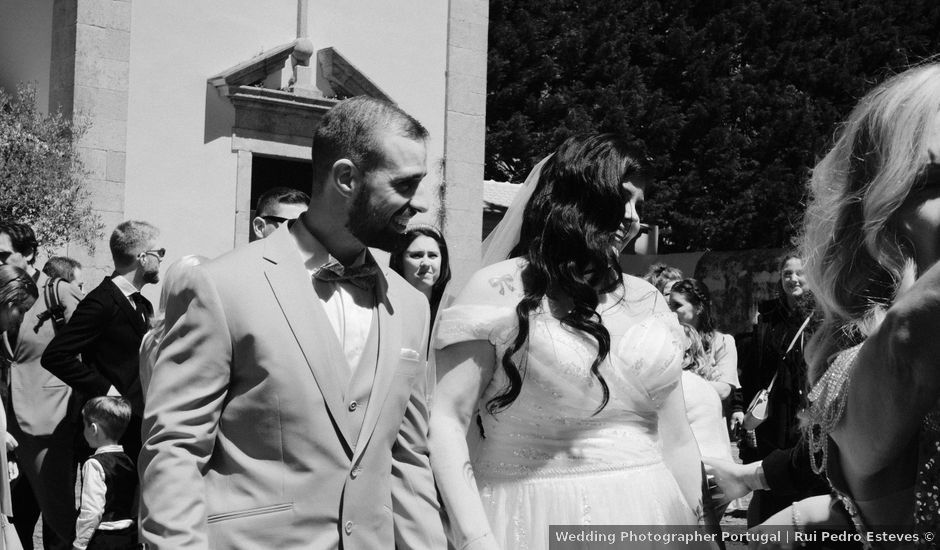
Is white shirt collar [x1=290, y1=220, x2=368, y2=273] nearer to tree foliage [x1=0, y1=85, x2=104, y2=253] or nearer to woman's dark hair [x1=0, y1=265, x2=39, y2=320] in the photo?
woman's dark hair [x1=0, y1=265, x2=39, y2=320]

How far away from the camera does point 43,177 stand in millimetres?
11203

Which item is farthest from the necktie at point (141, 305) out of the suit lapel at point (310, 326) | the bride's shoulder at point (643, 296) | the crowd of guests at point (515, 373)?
the suit lapel at point (310, 326)

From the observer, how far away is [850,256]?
2.04 metres

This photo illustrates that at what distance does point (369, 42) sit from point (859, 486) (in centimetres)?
1412

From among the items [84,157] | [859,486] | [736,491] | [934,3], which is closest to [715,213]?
[934,3]

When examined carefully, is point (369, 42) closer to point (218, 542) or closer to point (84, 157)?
point (84, 157)

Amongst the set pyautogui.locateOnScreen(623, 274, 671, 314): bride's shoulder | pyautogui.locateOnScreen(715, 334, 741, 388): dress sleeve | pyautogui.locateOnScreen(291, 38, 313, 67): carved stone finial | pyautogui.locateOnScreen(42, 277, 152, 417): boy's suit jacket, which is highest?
pyautogui.locateOnScreen(291, 38, 313, 67): carved stone finial

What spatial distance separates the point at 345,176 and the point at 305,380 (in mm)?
558

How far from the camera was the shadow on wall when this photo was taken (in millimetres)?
21516

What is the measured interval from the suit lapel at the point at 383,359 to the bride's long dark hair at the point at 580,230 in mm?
605

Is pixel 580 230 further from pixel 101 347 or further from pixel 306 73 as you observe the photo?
pixel 306 73

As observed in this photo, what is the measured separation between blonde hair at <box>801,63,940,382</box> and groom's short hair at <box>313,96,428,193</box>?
1.11 metres

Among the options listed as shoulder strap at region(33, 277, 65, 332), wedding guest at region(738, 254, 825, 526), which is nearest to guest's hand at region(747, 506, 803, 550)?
wedding guest at region(738, 254, 825, 526)

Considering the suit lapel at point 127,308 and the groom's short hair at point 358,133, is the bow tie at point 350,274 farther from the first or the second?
the suit lapel at point 127,308
